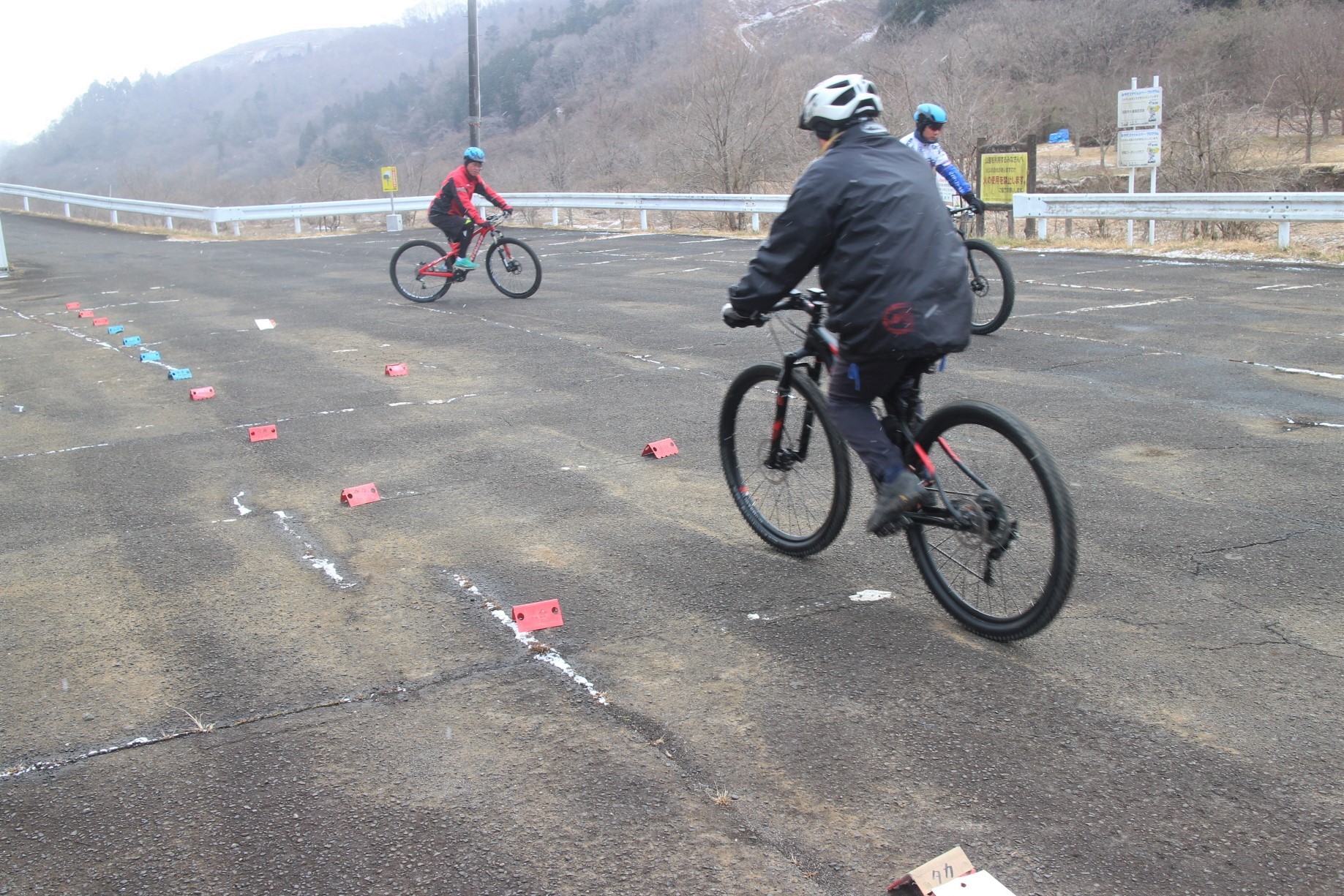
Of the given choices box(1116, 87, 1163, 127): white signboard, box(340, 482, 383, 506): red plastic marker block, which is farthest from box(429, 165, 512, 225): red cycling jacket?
box(1116, 87, 1163, 127): white signboard

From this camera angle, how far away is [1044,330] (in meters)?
11.1

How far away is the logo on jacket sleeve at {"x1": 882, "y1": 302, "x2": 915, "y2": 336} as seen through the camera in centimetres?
414

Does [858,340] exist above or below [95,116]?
below

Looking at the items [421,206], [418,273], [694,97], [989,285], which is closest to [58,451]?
[418,273]

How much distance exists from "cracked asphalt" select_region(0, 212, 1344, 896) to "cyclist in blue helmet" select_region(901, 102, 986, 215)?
2396 millimetres

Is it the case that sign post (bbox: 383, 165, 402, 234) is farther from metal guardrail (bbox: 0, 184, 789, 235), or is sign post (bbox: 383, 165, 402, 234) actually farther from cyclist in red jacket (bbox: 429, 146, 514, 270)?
cyclist in red jacket (bbox: 429, 146, 514, 270)

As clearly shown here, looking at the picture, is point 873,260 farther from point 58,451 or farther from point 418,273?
point 418,273

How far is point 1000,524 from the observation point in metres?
4.22

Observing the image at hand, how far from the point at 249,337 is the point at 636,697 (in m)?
10.3

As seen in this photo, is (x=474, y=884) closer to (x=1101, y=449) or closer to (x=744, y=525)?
(x=744, y=525)

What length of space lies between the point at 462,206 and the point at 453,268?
79cm

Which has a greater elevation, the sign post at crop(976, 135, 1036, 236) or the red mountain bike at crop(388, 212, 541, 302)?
the sign post at crop(976, 135, 1036, 236)

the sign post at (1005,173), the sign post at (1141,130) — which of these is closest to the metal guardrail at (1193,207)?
the sign post at (1141,130)

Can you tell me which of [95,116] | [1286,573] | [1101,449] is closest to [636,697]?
[1286,573]
